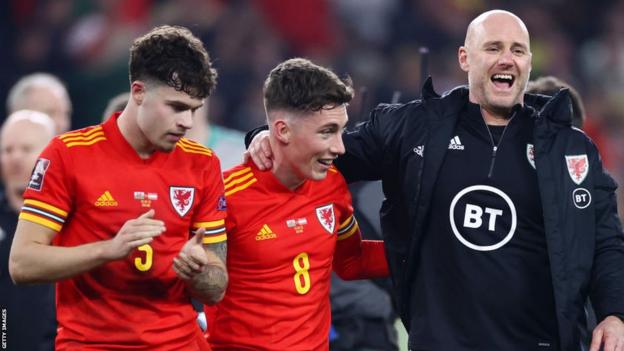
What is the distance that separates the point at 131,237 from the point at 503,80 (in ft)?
5.28

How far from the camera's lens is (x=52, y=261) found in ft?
11.8

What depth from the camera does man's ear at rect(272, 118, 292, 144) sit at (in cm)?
428

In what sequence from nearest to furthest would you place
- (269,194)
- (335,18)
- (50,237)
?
(50,237) < (269,194) < (335,18)

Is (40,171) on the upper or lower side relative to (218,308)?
upper

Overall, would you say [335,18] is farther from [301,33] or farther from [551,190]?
[551,190]

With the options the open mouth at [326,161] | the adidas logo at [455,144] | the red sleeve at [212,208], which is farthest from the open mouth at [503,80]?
the red sleeve at [212,208]

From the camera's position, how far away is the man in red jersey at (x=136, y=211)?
371 cm

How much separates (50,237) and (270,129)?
987 mm

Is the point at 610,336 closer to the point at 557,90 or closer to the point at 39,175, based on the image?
the point at 557,90

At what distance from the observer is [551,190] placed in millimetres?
4211

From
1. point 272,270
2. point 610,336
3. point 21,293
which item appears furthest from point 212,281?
point 21,293

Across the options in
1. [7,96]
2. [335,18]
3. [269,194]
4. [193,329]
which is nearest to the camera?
[193,329]

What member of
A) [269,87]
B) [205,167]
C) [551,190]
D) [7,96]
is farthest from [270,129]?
[7,96]

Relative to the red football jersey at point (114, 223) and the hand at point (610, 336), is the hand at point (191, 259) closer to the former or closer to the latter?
the red football jersey at point (114, 223)
